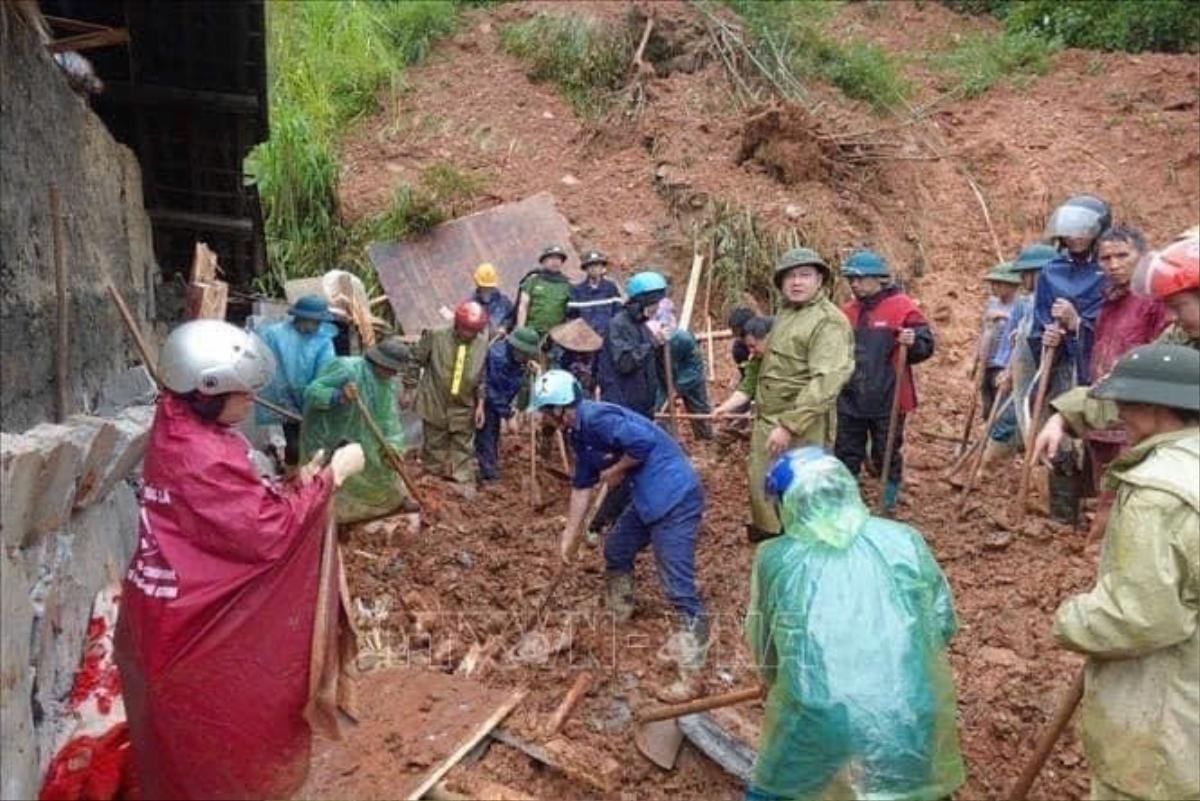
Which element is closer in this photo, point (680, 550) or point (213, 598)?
point (213, 598)

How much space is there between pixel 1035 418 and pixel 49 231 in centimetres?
547

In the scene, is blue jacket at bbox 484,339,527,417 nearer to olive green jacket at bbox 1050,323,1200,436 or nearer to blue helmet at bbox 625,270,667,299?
blue helmet at bbox 625,270,667,299

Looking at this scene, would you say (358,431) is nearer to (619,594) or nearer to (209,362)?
(619,594)

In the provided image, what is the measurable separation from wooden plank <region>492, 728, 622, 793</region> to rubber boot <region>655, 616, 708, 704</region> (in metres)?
0.49

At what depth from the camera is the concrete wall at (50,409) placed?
3229 millimetres

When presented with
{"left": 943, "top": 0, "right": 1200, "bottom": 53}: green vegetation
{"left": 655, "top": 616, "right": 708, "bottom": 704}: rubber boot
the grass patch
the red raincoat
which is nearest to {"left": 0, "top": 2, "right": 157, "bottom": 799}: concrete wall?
the red raincoat

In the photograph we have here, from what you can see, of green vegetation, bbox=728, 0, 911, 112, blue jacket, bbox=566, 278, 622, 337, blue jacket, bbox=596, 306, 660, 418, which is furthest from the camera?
green vegetation, bbox=728, 0, 911, 112

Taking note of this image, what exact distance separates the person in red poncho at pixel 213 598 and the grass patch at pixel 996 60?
47.6ft

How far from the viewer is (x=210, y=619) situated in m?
3.33

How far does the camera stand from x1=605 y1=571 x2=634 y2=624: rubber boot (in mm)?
5805

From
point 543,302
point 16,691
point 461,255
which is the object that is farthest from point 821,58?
point 16,691

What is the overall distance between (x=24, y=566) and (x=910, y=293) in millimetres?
10647

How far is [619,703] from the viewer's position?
5172mm

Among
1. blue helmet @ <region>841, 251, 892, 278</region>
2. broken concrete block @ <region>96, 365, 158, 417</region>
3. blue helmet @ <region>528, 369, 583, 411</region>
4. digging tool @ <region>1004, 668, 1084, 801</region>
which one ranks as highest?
blue helmet @ <region>841, 251, 892, 278</region>
